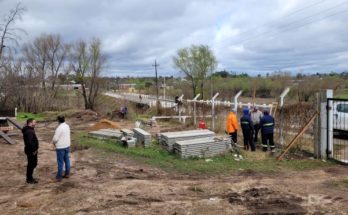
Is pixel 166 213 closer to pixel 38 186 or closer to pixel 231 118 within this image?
pixel 38 186

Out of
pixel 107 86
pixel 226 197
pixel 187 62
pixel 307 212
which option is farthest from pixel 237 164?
pixel 187 62

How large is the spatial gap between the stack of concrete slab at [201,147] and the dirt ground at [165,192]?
175cm

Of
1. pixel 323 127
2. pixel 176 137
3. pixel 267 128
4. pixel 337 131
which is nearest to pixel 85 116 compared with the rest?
pixel 176 137

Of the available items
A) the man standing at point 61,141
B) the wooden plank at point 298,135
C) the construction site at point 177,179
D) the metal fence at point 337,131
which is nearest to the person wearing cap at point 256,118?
the construction site at point 177,179

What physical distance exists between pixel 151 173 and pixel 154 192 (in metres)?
2.59

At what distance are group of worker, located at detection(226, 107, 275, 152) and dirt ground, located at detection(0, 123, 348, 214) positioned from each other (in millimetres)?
3021

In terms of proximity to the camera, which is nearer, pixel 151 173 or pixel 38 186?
pixel 38 186

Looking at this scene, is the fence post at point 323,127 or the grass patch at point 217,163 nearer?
the grass patch at point 217,163

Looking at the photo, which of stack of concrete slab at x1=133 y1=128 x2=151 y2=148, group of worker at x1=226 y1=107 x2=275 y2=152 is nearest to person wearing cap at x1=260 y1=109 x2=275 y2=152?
group of worker at x1=226 y1=107 x2=275 y2=152

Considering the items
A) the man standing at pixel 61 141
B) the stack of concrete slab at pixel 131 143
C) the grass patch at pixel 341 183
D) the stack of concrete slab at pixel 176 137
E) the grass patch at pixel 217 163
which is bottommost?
the grass patch at pixel 217 163

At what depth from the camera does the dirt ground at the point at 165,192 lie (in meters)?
7.39

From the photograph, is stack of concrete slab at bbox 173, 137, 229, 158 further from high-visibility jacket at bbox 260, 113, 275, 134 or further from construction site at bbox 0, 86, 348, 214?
high-visibility jacket at bbox 260, 113, 275, 134

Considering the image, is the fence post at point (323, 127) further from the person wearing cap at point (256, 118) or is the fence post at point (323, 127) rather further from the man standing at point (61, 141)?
the man standing at point (61, 141)

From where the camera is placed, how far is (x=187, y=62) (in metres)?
78.8
